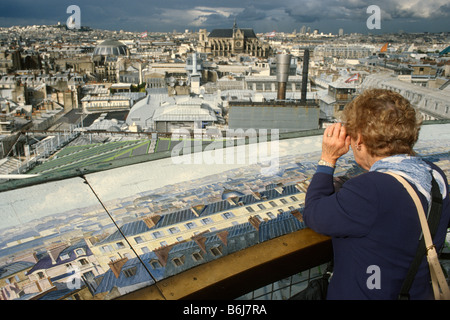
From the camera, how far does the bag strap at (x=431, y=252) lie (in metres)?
0.68

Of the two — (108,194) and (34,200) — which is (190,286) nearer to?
(108,194)

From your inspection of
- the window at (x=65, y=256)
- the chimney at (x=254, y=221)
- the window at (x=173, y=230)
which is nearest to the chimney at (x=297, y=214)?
the chimney at (x=254, y=221)

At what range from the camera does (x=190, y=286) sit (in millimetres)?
722

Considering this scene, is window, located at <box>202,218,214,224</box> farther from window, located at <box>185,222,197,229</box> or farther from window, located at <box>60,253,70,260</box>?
window, located at <box>60,253,70,260</box>

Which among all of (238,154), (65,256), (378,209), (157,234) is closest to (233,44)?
(238,154)

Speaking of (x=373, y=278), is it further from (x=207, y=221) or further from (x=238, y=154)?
(x=238, y=154)

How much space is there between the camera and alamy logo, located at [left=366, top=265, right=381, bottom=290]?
2.31 feet

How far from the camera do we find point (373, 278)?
2.32ft

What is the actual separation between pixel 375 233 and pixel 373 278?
88mm

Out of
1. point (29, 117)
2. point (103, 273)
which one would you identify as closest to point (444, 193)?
point (103, 273)

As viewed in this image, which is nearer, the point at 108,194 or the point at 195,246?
the point at 195,246

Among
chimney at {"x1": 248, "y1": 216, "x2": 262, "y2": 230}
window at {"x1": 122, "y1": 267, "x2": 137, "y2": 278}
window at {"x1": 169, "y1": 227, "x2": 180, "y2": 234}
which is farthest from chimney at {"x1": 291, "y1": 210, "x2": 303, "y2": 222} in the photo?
window at {"x1": 122, "y1": 267, "x2": 137, "y2": 278}
